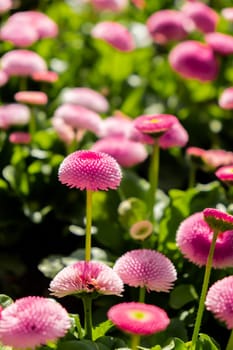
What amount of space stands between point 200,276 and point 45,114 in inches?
39.2

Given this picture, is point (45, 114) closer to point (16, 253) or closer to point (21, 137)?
point (21, 137)

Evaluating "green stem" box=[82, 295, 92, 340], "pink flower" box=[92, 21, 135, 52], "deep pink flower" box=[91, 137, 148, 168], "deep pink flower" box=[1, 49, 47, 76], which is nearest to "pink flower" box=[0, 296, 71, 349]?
"green stem" box=[82, 295, 92, 340]

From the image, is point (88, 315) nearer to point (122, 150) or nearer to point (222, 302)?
point (222, 302)

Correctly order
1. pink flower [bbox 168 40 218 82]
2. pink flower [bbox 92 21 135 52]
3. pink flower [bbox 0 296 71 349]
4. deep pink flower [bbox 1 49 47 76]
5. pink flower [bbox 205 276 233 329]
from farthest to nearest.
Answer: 1. pink flower [bbox 92 21 135 52]
2. pink flower [bbox 168 40 218 82]
3. deep pink flower [bbox 1 49 47 76]
4. pink flower [bbox 205 276 233 329]
5. pink flower [bbox 0 296 71 349]

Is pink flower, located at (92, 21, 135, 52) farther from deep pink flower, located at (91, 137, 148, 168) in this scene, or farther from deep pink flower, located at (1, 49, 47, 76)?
deep pink flower, located at (91, 137, 148, 168)

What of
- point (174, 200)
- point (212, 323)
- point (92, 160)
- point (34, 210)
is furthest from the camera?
point (34, 210)

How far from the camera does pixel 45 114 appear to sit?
9.36 feet

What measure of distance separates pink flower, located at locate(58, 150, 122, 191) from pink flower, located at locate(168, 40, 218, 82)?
1.31 m

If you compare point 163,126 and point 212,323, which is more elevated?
point 163,126

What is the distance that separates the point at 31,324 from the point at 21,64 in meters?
1.46

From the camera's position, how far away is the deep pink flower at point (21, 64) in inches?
106

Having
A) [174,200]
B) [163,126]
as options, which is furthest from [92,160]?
[174,200]

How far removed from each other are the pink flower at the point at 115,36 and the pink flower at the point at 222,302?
169 cm

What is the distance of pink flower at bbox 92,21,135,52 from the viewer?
3.13 meters
